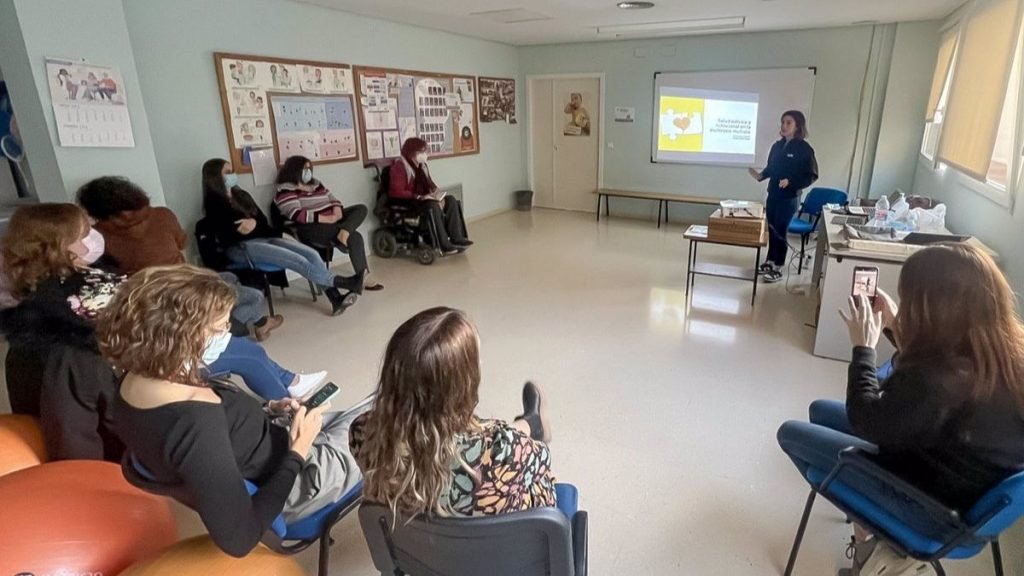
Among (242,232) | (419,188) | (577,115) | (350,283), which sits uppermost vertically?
(577,115)

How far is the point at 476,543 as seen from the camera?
104 cm

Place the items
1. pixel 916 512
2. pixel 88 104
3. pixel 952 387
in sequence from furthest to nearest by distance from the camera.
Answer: pixel 88 104
pixel 916 512
pixel 952 387

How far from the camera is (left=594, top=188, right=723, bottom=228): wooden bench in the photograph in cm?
668

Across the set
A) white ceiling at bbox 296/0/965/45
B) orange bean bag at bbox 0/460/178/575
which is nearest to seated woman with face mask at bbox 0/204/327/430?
orange bean bag at bbox 0/460/178/575

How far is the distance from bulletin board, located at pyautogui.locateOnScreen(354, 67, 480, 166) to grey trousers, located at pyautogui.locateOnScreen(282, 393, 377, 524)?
14.2ft

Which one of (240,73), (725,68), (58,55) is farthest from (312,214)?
(725,68)

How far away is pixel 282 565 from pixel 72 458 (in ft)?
3.10

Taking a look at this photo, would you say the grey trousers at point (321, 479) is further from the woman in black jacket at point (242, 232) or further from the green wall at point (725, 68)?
the green wall at point (725, 68)

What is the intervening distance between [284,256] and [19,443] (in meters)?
2.26

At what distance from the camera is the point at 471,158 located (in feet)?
23.0

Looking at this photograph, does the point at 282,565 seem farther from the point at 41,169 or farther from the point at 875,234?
the point at 875,234

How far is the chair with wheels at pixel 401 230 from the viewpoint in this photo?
527 centimetres

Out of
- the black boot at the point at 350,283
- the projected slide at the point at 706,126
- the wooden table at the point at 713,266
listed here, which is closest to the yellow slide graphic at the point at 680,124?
the projected slide at the point at 706,126

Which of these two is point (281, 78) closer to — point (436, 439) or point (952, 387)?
point (436, 439)
